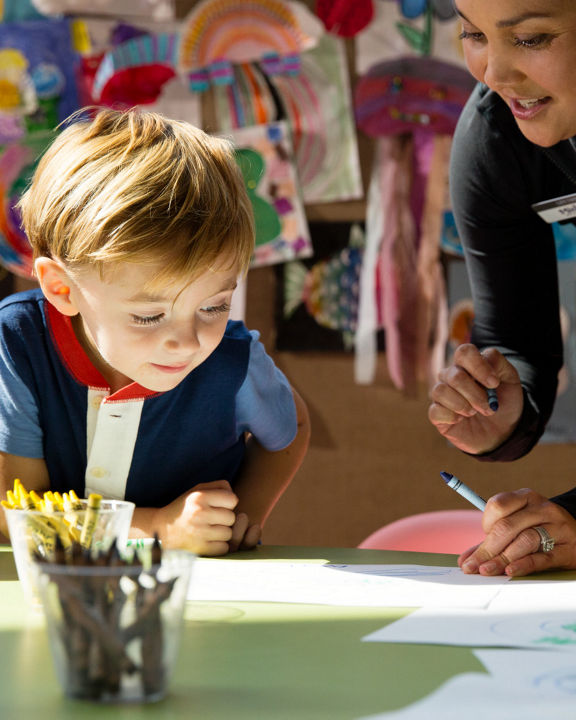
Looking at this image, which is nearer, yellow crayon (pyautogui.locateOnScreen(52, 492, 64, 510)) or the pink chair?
yellow crayon (pyautogui.locateOnScreen(52, 492, 64, 510))

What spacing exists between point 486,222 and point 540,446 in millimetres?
1075

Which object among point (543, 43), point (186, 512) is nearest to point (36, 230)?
point (186, 512)

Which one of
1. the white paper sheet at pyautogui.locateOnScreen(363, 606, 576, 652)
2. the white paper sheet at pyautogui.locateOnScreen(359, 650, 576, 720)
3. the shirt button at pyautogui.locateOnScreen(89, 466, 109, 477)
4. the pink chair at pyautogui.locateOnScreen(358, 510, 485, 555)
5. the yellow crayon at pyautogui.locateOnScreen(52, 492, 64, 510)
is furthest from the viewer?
the pink chair at pyautogui.locateOnScreen(358, 510, 485, 555)

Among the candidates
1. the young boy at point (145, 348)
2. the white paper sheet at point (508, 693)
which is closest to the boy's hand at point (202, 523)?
the young boy at point (145, 348)

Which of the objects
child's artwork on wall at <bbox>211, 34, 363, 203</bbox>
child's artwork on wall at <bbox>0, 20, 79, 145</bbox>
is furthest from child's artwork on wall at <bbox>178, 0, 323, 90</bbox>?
child's artwork on wall at <bbox>0, 20, 79, 145</bbox>

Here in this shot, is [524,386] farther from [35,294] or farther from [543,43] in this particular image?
[35,294]

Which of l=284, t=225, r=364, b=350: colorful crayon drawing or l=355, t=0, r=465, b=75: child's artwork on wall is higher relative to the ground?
l=355, t=0, r=465, b=75: child's artwork on wall

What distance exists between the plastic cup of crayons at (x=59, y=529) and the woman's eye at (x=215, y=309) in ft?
0.96

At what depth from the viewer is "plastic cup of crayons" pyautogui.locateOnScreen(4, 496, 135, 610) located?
25.1 inches

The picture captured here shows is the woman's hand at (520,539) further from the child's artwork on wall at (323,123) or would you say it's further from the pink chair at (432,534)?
the child's artwork on wall at (323,123)

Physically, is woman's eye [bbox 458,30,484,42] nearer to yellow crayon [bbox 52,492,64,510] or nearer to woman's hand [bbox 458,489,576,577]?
woman's hand [bbox 458,489,576,577]

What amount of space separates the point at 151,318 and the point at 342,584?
12.6 inches

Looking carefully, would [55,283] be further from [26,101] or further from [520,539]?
[26,101]

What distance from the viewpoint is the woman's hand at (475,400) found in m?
Answer: 0.99
